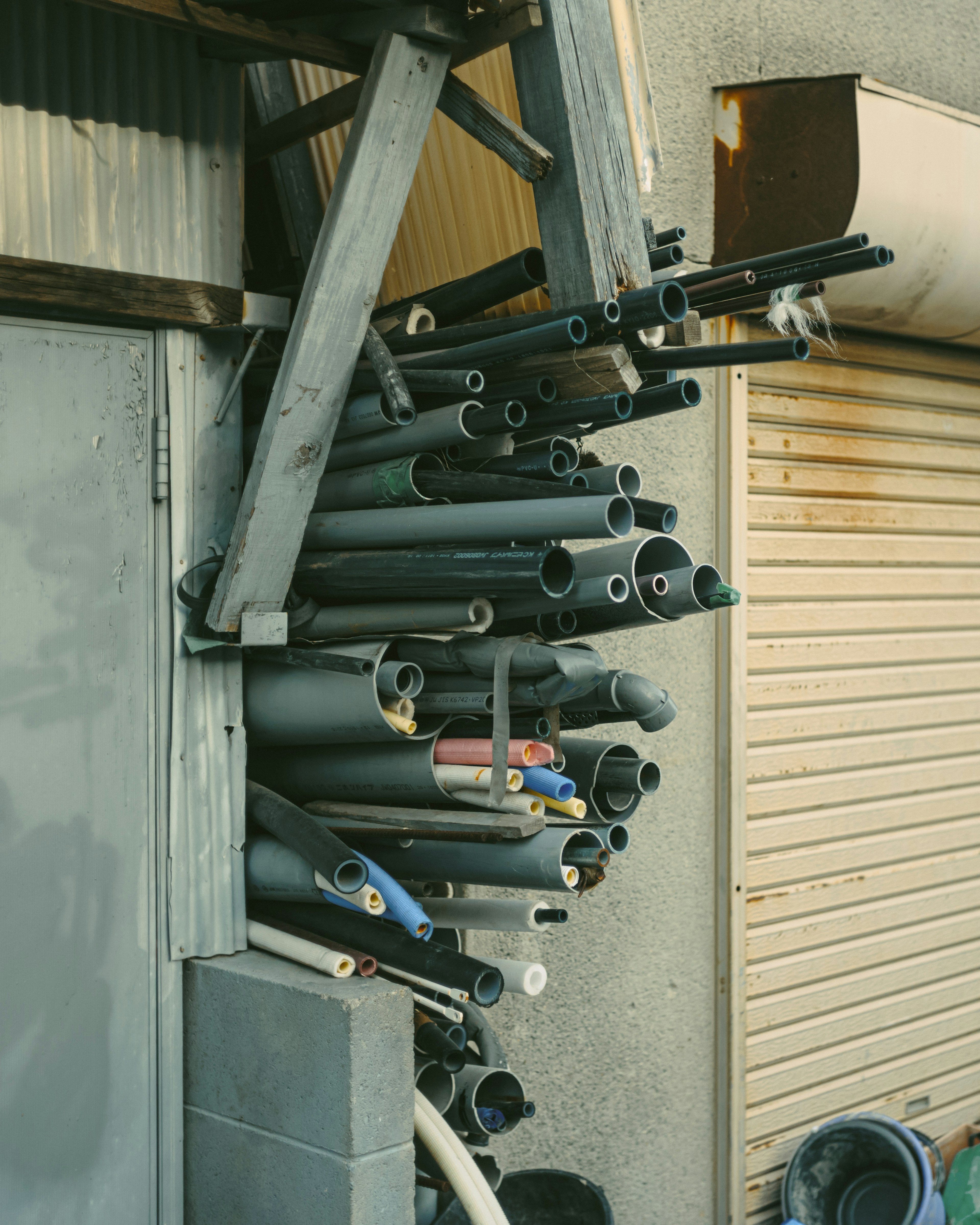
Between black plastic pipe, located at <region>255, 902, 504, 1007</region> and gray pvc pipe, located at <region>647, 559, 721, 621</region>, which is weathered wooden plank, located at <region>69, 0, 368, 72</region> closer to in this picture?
gray pvc pipe, located at <region>647, 559, 721, 621</region>

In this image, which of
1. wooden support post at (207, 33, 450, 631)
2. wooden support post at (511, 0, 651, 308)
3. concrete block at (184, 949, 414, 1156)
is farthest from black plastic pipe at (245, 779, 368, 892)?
wooden support post at (511, 0, 651, 308)

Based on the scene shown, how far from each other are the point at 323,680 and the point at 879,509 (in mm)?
3336

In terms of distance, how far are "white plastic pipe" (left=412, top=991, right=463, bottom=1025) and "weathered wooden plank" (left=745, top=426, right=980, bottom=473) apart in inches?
111

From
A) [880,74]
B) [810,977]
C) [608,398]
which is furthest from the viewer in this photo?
[880,74]

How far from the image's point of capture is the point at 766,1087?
4488 mm

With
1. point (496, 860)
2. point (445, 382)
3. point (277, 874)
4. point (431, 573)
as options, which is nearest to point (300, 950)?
point (277, 874)

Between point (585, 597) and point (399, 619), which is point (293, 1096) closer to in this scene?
point (399, 619)

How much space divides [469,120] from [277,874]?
1.89 meters

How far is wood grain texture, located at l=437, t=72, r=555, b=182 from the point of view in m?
2.53

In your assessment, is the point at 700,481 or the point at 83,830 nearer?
the point at 83,830

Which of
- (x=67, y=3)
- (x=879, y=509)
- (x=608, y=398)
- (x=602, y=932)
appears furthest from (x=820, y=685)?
(x=67, y=3)

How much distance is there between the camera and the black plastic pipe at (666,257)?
2.73m

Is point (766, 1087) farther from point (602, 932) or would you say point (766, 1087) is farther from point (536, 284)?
point (536, 284)

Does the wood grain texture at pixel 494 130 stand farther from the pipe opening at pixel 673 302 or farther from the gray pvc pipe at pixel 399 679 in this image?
the gray pvc pipe at pixel 399 679
